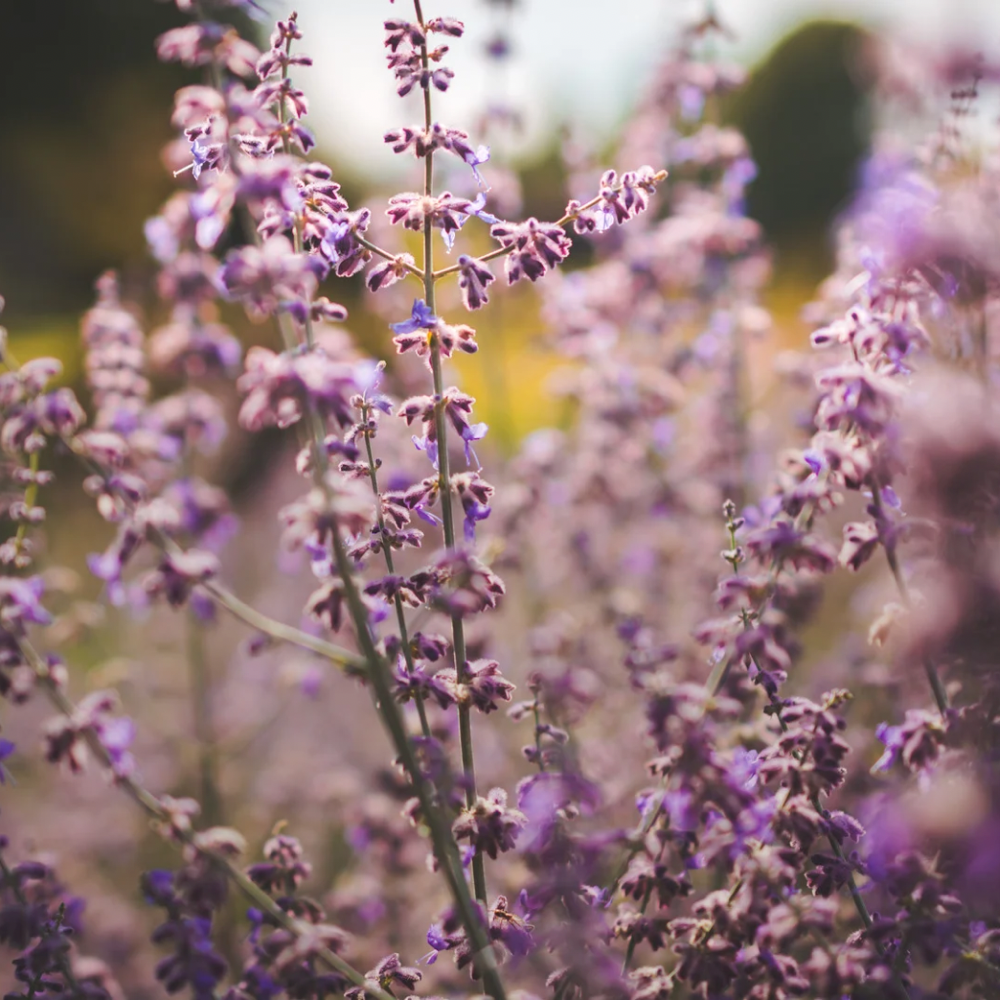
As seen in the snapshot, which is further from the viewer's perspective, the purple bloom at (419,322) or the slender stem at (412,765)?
the purple bloom at (419,322)

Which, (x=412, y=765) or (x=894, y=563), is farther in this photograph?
(x=894, y=563)

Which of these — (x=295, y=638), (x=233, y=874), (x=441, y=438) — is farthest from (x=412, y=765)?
(x=441, y=438)

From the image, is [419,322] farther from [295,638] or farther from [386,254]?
[295,638]

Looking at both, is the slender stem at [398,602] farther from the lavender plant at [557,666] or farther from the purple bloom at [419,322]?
the purple bloom at [419,322]

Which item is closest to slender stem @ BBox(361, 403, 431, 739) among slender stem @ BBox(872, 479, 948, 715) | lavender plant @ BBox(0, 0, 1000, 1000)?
lavender plant @ BBox(0, 0, 1000, 1000)

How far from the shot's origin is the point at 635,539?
165 inches

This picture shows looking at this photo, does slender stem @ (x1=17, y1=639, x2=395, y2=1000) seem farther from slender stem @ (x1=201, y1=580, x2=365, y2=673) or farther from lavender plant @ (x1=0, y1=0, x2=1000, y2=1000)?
slender stem @ (x1=201, y1=580, x2=365, y2=673)

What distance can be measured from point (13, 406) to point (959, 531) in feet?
5.01

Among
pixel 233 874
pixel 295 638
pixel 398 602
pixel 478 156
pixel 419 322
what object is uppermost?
pixel 478 156

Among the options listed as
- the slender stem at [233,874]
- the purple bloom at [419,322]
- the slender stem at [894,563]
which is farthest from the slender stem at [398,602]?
the slender stem at [894,563]

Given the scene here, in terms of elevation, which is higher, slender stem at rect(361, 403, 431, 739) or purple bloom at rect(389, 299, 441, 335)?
purple bloom at rect(389, 299, 441, 335)

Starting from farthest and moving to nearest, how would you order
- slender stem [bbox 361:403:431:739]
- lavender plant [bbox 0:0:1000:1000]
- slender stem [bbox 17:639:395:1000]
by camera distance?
1. slender stem [bbox 361:403:431:739]
2. slender stem [bbox 17:639:395:1000]
3. lavender plant [bbox 0:0:1000:1000]

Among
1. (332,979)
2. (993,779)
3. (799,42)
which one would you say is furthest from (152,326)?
(799,42)

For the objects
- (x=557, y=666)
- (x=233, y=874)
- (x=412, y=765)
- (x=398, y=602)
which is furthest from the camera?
(x=557, y=666)
